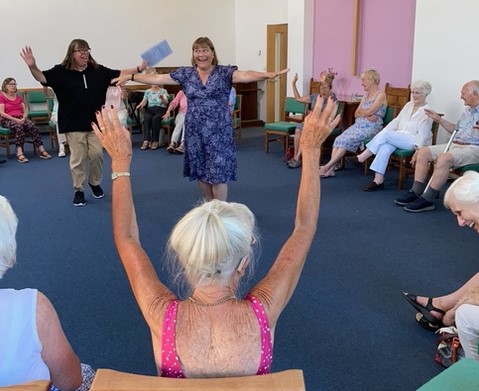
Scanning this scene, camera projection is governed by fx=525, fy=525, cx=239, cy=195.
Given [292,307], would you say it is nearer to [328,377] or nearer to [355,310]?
[355,310]

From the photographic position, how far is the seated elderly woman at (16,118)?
7496 millimetres

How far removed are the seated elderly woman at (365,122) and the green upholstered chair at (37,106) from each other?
16.6ft

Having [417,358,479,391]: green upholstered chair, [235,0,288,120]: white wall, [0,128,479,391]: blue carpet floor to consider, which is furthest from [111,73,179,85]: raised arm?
[235,0,288,120]: white wall

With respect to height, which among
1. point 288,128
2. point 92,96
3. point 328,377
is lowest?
point 328,377

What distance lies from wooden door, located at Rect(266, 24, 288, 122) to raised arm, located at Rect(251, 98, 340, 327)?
8.13 metres

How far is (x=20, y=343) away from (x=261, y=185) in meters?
4.62

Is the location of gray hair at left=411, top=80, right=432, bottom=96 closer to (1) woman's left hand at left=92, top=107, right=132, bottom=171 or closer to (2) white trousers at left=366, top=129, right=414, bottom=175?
(2) white trousers at left=366, top=129, right=414, bottom=175

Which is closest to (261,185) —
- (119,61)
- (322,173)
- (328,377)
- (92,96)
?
(322,173)

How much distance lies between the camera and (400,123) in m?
5.61

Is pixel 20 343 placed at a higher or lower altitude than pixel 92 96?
lower

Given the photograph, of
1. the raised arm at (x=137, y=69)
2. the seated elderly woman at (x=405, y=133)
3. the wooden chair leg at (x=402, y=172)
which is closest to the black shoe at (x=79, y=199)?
the raised arm at (x=137, y=69)

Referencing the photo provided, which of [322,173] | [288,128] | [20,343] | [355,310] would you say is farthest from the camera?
[288,128]

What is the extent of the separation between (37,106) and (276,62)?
14.5 feet

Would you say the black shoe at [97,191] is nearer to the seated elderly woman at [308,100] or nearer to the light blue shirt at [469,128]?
the seated elderly woman at [308,100]
